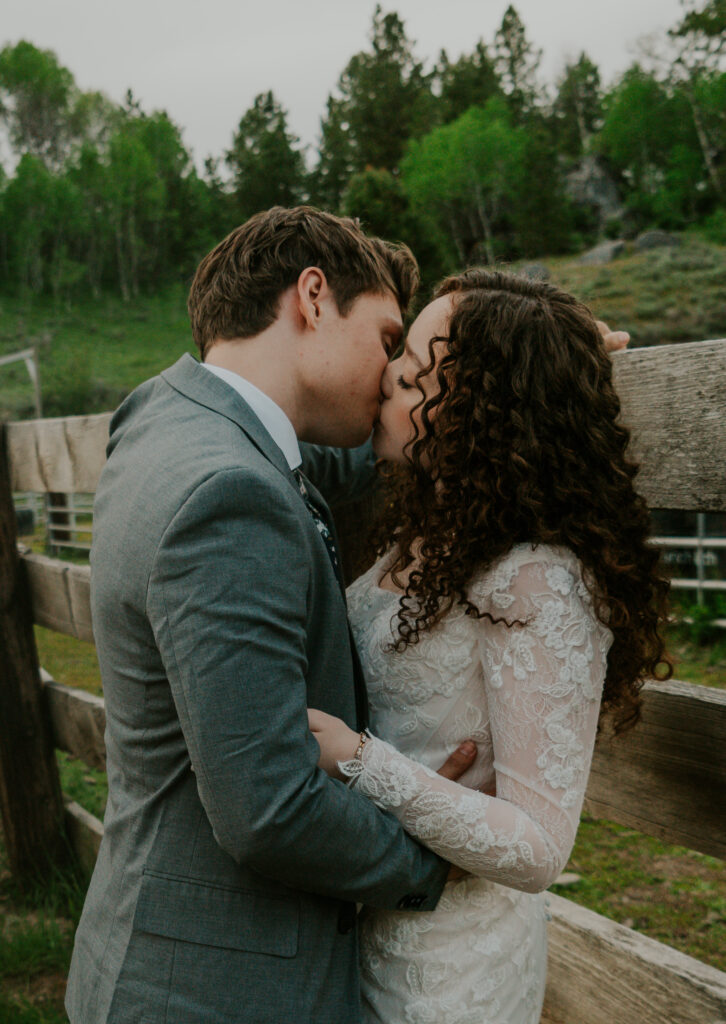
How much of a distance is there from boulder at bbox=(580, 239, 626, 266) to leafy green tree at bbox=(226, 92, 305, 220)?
65.2 feet

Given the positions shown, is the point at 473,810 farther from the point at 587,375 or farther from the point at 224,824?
the point at 587,375

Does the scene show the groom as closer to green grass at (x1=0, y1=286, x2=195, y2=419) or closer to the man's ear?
the man's ear

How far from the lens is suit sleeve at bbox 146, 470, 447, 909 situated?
4.47 ft

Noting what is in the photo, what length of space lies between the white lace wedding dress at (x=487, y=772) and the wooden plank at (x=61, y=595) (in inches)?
73.5

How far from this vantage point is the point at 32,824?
389cm

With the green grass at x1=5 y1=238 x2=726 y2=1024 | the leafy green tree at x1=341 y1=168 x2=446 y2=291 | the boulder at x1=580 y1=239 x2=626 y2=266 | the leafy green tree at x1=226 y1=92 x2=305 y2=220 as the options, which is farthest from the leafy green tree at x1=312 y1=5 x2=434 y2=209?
the green grass at x1=5 y1=238 x2=726 y2=1024

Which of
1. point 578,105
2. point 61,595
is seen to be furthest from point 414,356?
point 578,105

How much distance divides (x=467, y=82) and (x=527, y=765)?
76184mm

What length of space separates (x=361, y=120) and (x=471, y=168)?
10976 millimetres

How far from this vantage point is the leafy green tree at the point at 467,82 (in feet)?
226

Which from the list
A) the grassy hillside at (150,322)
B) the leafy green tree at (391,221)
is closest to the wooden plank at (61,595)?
the grassy hillside at (150,322)

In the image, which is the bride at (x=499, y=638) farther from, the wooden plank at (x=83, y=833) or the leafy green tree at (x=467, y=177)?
the leafy green tree at (x=467, y=177)

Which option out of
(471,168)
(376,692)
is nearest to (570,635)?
(376,692)

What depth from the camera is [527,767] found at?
158 centimetres
